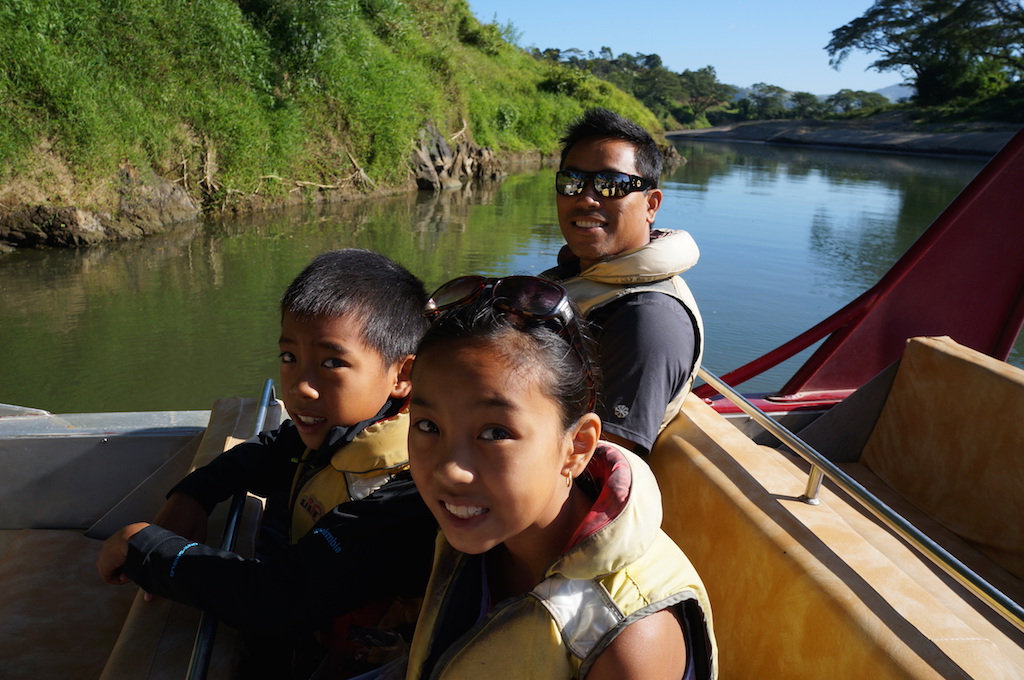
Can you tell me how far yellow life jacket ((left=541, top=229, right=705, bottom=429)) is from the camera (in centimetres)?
206

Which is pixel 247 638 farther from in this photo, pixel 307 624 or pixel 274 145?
pixel 274 145

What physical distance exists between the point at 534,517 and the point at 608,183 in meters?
1.46

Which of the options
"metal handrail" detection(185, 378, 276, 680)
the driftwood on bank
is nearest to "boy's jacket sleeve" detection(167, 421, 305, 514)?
"metal handrail" detection(185, 378, 276, 680)

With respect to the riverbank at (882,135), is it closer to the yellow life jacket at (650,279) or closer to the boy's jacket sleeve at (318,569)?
the yellow life jacket at (650,279)

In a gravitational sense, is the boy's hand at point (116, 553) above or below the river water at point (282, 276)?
above

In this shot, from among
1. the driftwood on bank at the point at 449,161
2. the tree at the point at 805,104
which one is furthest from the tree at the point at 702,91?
the driftwood on bank at the point at 449,161

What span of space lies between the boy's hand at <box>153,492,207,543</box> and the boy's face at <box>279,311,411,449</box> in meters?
0.41

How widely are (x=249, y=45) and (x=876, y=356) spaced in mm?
10146

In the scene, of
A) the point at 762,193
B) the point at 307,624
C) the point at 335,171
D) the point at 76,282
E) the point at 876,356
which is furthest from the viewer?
the point at 762,193

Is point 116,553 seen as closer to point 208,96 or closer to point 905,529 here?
point 905,529

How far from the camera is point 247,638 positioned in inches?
55.4

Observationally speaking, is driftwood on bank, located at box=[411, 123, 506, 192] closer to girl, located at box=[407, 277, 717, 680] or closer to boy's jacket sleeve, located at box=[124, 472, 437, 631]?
boy's jacket sleeve, located at box=[124, 472, 437, 631]

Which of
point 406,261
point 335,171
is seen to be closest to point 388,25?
point 335,171

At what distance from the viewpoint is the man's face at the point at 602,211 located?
2299mm
